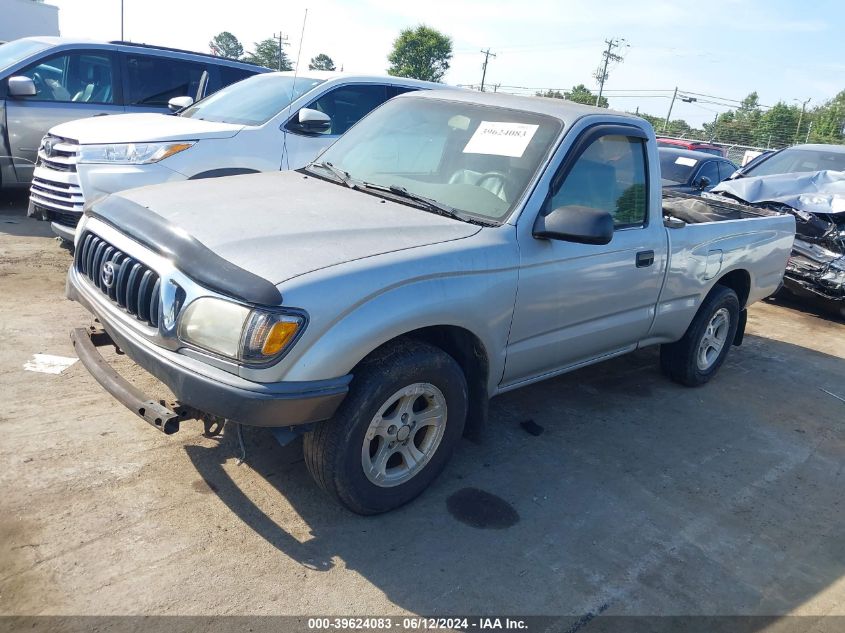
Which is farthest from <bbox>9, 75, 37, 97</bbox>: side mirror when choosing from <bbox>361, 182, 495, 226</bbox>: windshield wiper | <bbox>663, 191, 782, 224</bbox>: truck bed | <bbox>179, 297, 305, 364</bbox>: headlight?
<bbox>663, 191, 782, 224</bbox>: truck bed

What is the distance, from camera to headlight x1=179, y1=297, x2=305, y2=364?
2566mm

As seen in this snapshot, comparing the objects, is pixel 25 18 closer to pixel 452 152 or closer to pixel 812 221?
pixel 812 221

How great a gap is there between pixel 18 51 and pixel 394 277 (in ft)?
24.7

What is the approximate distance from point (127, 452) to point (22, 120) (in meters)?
5.89

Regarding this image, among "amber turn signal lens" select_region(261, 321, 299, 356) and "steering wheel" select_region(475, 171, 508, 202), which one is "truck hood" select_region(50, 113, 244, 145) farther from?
"amber turn signal lens" select_region(261, 321, 299, 356)

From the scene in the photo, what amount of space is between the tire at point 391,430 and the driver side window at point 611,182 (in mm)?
1123

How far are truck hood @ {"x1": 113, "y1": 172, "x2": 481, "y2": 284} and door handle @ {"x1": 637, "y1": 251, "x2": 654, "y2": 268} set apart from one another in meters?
1.32

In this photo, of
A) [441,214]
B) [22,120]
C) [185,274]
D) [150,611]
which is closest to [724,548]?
[441,214]

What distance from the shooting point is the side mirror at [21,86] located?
24.1 feet

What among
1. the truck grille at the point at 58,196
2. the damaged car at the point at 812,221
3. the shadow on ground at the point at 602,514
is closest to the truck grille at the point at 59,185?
the truck grille at the point at 58,196

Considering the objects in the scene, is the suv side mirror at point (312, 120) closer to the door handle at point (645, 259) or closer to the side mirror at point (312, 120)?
the side mirror at point (312, 120)

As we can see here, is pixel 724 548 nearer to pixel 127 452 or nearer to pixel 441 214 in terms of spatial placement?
pixel 441 214

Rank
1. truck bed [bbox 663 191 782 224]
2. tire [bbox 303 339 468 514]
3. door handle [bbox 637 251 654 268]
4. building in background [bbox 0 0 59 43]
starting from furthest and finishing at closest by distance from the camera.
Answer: building in background [bbox 0 0 59 43] < truck bed [bbox 663 191 782 224] < door handle [bbox 637 251 654 268] < tire [bbox 303 339 468 514]

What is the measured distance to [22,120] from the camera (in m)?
7.61
